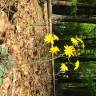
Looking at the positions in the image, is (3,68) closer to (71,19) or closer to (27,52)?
(27,52)

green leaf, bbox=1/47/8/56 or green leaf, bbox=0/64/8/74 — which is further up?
green leaf, bbox=1/47/8/56

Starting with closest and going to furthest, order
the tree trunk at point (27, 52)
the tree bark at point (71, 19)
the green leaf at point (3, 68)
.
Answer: the green leaf at point (3, 68) → the tree trunk at point (27, 52) → the tree bark at point (71, 19)

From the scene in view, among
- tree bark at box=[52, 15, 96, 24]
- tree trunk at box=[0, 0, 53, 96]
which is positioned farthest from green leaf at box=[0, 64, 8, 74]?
tree bark at box=[52, 15, 96, 24]

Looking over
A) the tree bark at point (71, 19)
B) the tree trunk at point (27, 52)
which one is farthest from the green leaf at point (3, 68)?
the tree bark at point (71, 19)

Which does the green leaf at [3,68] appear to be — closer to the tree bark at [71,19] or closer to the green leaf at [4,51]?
the green leaf at [4,51]

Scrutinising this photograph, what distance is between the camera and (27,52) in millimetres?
3314

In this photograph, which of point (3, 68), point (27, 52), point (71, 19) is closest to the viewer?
point (3, 68)

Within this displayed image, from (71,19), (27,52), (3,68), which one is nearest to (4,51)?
(3,68)

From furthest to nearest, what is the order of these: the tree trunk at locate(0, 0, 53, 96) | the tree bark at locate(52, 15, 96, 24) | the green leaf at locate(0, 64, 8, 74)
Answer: the tree bark at locate(52, 15, 96, 24), the tree trunk at locate(0, 0, 53, 96), the green leaf at locate(0, 64, 8, 74)

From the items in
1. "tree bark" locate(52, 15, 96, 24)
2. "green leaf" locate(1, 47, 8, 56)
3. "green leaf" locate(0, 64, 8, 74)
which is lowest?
"green leaf" locate(0, 64, 8, 74)

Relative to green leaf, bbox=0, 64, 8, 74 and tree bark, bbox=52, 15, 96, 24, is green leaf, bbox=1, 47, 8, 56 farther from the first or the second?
tree bark, bbox=52, 15, 96, 24

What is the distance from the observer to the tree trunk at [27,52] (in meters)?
3.10

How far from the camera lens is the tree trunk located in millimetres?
3098

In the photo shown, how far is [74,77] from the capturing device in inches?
171
